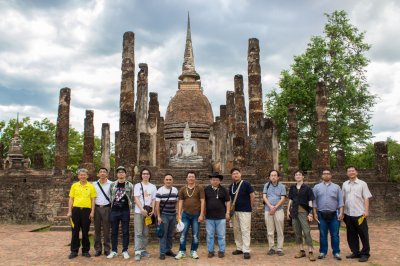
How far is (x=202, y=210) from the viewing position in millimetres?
7105

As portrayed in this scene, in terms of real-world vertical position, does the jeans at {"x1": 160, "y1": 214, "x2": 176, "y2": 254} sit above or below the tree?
below

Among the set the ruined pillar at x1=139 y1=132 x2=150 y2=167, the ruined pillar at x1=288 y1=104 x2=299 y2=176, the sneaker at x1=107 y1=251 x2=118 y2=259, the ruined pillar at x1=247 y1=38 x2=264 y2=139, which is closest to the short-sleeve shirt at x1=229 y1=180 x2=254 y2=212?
the sneaker at x1=107 y1=251 x2=118 y2=259

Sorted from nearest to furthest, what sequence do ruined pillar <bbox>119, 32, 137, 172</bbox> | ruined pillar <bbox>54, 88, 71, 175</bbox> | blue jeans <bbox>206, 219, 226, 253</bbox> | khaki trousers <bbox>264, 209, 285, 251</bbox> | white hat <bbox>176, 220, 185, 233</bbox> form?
white hat <bbox>176, 220, 185, 233</bbox> < blue jeans <bbox>206, 219, 226, 253</bbox> < khaki trousers <bbox>264, 209, 285, 251</bbox> < ruined pillar <bbox>119, 32, 137, 172</bbox> < ruined pillar <bbox>54, 88, 71, 175</bbox>

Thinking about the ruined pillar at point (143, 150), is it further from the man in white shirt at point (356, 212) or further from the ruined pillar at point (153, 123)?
the man in white shirt at point (356, 212)

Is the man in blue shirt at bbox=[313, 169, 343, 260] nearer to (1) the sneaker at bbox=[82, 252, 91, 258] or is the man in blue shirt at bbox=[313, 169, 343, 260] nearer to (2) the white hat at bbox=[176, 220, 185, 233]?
(2) the white hat at bbox=[176, 220, 185, 233]

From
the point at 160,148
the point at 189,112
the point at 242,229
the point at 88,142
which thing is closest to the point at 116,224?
the point at 242,229

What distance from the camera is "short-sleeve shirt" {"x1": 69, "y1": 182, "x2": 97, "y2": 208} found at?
287 inches

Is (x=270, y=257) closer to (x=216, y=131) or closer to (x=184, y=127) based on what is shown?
(x=216, y=131)

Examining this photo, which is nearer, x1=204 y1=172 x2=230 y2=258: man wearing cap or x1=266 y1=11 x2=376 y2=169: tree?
x1=204 y1=172 x2=230 y2=258: man wearing cap

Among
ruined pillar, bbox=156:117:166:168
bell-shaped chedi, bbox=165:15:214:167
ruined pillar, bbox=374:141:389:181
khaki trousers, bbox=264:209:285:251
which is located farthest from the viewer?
A: bell-shaped chedi, bbox=165:15:214:167

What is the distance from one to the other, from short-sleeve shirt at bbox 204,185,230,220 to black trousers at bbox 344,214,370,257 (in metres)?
2.12

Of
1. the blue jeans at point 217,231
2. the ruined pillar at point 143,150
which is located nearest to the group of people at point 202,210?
the blue jeans at point 217,231

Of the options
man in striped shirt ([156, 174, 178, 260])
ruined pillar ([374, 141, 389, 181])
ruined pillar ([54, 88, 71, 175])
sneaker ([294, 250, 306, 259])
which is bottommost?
sneaker ([294, 250, 306, 259])

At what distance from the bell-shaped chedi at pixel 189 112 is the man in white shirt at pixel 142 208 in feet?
72.6
